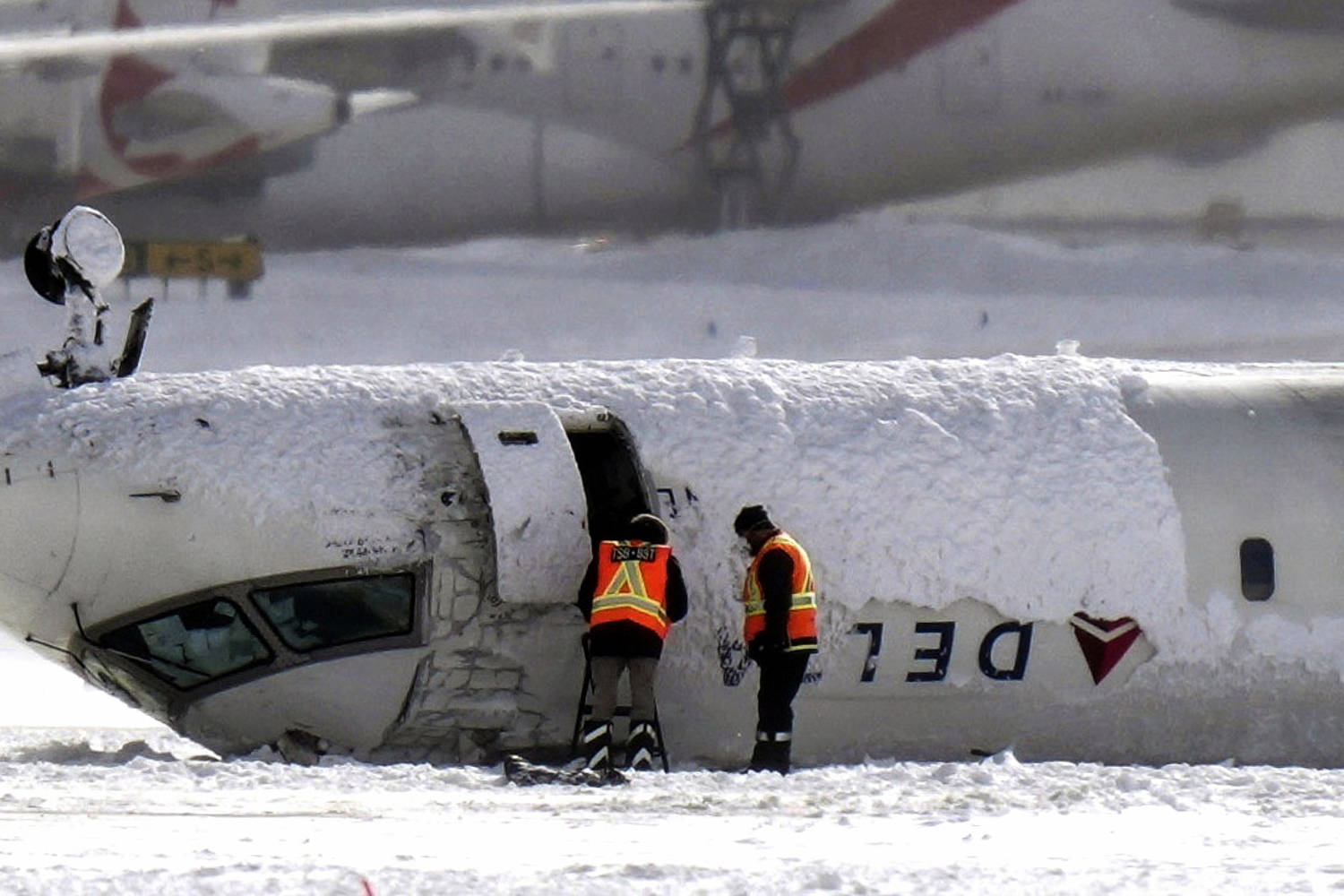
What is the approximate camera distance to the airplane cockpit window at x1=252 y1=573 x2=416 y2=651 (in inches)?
483

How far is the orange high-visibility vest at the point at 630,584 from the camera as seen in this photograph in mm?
11938

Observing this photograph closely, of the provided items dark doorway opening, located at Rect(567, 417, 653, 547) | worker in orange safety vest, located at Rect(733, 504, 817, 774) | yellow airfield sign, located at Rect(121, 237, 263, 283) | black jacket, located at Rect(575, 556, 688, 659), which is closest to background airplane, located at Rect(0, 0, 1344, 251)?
yellow airfield sign, located at Rect(121, 237, 263, 283)

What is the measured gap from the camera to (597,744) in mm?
12062

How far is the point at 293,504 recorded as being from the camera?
482 inches

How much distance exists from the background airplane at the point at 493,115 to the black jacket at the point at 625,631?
22.3 meters

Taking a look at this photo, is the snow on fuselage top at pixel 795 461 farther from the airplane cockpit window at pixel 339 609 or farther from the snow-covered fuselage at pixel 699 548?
the airplane cockpit window at pixel 339 609

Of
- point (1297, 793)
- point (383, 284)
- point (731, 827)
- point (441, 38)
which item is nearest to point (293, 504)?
point (731, 827)

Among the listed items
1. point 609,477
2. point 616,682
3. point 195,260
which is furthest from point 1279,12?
point 616,682

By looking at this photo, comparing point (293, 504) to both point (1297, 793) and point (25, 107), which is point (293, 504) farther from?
point (25, 107)

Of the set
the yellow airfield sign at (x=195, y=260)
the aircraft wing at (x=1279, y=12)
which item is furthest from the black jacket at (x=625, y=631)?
the aircraft wing at (x=1279, y=12)

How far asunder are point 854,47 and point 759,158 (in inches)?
106

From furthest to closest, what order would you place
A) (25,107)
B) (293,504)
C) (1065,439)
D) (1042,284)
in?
(1042,284), (25,107), (1065,439), (293,504)

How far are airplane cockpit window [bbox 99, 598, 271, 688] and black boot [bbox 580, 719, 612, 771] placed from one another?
69.1 inches

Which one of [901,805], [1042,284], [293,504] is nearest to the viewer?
[901,805]
